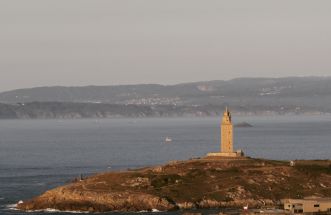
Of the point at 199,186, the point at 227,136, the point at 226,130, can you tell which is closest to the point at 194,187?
the point at 199,186

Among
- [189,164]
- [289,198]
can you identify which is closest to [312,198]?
[289,198]

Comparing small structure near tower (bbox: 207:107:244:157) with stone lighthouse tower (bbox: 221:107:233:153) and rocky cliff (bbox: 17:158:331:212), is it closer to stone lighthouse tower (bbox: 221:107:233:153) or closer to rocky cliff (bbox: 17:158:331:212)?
stone lighthouse tower (bbox: 221:107:233:153)

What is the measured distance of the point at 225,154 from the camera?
612 feet

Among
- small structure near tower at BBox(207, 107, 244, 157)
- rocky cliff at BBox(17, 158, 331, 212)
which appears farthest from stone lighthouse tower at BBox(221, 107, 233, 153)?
rocky cliff at BBox(17, 158, 331, 212)

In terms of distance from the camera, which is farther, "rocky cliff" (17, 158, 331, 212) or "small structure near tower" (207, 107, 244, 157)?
"small structure near tower" (207, 107, 244, 157)

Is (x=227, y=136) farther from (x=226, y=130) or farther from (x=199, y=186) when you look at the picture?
(x=199, y=186)

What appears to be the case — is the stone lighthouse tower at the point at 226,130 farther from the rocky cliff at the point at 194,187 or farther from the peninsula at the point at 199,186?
the rocky cliff at the point at 194,187

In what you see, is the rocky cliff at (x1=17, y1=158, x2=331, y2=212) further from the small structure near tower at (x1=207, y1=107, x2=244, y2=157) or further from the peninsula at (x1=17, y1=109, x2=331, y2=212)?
the small structure near tower at (x1=207, y1=107, x2=244, y2=157)

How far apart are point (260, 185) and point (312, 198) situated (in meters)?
14.3

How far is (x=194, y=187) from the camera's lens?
168 metres

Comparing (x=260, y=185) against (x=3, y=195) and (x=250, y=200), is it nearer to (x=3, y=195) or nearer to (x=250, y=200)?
(x=250, y=200)

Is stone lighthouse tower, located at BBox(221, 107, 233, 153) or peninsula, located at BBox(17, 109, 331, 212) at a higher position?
stone lighthouse tower, located at BBox(221, 107, 233, 153)

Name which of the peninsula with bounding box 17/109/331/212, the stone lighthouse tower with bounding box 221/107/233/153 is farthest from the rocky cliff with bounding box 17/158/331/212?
the stone lighthouse tower with bounding box 221/107/233/153

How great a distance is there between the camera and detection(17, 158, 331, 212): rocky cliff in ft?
528
